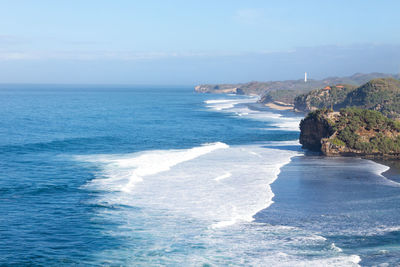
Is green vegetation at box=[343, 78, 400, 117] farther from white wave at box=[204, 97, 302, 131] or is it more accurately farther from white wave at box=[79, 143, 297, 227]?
white wave at box=[79, 143, 297, 227]

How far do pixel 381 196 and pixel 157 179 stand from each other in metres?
16.6

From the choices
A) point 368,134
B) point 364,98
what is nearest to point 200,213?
point 368,134

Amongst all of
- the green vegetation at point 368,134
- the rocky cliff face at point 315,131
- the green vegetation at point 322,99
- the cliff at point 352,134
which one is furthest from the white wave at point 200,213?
the green vegetation at point 322,99

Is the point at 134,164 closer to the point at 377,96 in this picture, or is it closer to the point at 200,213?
the point at 200,213

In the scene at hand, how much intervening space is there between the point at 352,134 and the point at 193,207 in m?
27.3

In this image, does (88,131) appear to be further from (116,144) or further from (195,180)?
(195,180)

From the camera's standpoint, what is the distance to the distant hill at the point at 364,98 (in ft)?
317

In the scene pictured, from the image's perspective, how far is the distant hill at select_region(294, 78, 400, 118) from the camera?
9669 centimetres

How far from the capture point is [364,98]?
358ft

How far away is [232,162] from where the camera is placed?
44344 millimetres

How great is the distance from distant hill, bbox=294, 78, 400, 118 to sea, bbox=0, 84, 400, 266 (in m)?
52.4

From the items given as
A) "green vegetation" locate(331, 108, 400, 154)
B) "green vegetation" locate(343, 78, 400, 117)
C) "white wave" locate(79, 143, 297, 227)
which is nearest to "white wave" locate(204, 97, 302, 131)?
"green vegetation" locate(343, 78, 400, 117)

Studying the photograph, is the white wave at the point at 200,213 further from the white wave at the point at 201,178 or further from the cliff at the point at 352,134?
the cliff at the point at 352,134

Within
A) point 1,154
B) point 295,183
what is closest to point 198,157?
point 295,183
